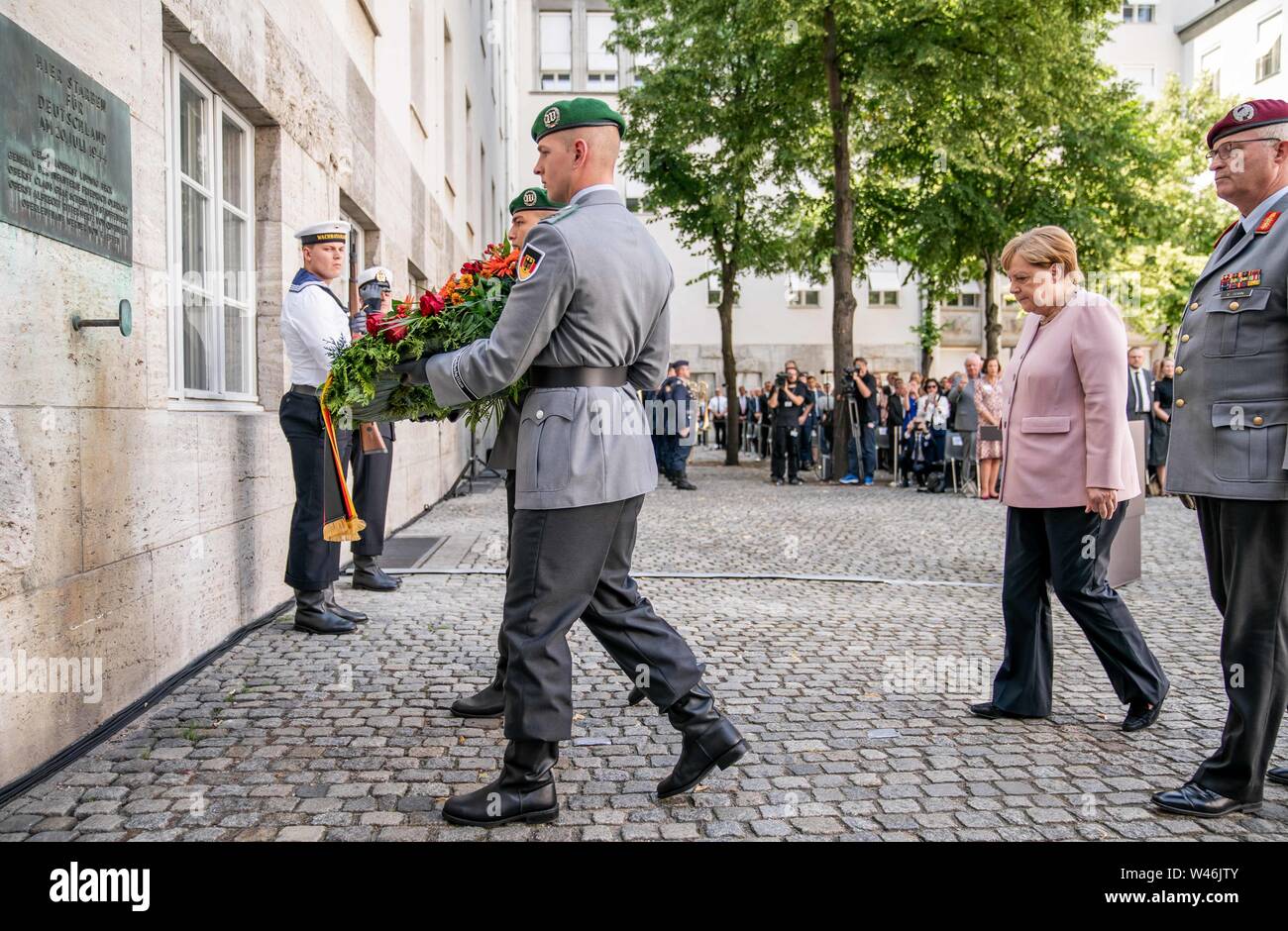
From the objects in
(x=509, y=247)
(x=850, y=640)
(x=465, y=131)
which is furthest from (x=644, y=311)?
(x=465, y=131)

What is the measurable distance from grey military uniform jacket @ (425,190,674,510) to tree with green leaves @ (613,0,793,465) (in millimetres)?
16326

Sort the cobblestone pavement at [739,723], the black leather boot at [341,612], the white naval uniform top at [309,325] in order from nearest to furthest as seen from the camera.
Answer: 1. the cobblestone pavement at [739,723]
2. the white naval uniform top at [309,325]
3. the black leather boot at [341,612]

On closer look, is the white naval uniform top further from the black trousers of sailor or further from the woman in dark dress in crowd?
the woman in dark dress in crowd

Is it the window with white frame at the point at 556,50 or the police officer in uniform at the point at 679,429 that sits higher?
the window with white frame at the point at 556,50

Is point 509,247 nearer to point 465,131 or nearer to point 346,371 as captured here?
point 346,371

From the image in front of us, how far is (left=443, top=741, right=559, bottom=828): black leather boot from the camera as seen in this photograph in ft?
11.1

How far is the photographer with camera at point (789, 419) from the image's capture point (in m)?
19.1

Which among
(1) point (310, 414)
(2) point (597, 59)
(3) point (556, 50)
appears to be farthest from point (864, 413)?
(3) point (556, 50)

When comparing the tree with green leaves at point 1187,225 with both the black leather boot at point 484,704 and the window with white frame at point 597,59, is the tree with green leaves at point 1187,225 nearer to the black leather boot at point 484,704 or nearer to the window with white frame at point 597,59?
the window with white frame at point 597,59

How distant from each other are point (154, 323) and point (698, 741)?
9.75ft

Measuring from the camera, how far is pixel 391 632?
6117 millimetres

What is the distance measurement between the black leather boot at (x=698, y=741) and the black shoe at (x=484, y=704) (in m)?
1.11

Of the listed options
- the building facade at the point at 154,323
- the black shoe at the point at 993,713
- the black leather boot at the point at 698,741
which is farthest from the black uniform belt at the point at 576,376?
the black shoe at the point at 993,713

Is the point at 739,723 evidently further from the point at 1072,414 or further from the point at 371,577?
the point at 371,577
